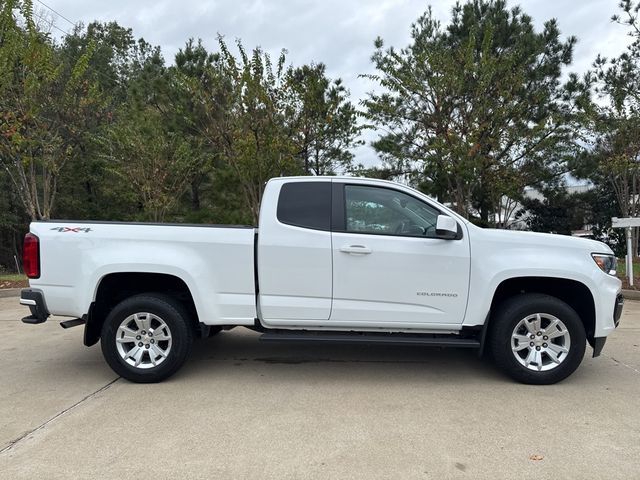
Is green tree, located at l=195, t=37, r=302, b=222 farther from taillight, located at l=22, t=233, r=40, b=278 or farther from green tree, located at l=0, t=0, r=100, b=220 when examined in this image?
taillight, located at l=22, t=233, r=40, b=278

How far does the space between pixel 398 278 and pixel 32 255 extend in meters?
3.40

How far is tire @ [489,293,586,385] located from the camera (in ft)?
14.4

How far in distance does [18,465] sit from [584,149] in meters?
15.6

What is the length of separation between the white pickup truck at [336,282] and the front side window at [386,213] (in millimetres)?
25

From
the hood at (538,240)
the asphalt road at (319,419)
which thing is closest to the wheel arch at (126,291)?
the asphalt road at (319,419)

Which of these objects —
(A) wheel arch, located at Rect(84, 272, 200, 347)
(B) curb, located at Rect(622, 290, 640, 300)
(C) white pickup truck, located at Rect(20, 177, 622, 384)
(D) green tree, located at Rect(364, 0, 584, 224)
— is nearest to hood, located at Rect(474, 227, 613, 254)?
(C) white pickup truck, located at Rect(20, 177, 622, 384)

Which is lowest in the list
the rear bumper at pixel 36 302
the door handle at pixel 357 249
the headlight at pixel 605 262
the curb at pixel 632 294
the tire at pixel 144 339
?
the curb at pixel 632 294

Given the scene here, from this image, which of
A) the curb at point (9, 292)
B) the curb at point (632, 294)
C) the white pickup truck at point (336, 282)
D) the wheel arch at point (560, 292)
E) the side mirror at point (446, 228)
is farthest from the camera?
the curb at point (9, 292)

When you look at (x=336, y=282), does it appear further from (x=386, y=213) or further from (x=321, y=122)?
(x=321, y=122)

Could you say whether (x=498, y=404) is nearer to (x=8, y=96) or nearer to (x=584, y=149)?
(x=8, y=96)

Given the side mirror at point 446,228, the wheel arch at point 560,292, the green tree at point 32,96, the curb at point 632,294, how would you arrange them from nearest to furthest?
the side mirror at point 446,228
the wheel arch at point 560,292
the curb at point 632,294
the green tree at point 32,96

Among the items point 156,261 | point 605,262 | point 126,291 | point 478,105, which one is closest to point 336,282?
point 156,261

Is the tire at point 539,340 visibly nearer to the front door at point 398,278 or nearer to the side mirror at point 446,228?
the front door at point 398,278

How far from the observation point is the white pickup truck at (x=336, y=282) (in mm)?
4406
